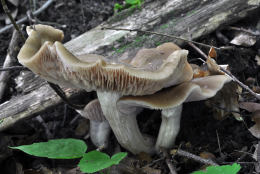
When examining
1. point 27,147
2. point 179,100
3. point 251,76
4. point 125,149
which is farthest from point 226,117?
point 27,147

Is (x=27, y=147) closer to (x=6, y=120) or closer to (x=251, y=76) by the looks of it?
(x=6, y=120)

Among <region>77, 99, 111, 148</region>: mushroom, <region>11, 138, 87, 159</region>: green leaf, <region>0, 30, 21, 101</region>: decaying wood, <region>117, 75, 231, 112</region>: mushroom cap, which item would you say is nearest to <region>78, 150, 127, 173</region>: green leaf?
<region>11, 138, 87, 159</region>: green leaf

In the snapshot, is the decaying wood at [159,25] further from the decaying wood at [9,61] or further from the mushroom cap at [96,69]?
the mushroom cap at [96,69]

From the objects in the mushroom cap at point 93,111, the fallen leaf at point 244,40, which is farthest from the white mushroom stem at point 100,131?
the fallen leaf at point 244,40

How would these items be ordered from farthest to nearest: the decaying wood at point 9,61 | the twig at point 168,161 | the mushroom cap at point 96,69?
the decaying wood at point 9,61 → the twig at point 168,161 → the mushroom cap at point 96,69

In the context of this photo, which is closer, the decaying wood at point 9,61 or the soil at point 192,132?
the soil at point 192,132

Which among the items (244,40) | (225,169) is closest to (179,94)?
(225,169)
